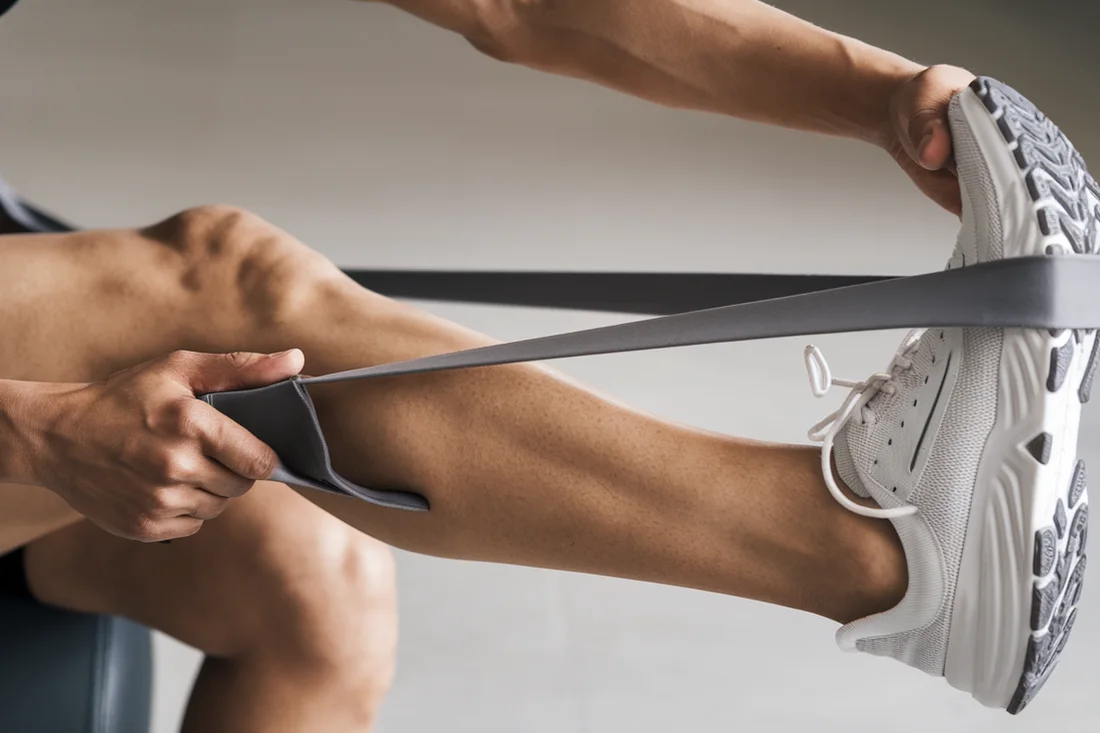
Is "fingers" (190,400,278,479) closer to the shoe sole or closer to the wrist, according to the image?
the wrist

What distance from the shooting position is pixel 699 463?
0.46 m

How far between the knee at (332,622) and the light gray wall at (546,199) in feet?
1.27

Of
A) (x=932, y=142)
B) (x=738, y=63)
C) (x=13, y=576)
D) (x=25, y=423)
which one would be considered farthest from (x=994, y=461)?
(x=13, y=576)

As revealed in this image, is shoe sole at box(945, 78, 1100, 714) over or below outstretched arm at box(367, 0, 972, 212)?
below

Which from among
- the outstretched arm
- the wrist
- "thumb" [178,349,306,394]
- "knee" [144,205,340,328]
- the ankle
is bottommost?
the ankle

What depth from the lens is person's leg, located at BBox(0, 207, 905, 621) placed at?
1.47 feet

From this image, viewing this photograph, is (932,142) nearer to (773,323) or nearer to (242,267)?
(773,323)

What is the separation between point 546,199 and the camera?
1.39 metres

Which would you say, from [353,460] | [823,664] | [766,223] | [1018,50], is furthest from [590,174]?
[353,460]

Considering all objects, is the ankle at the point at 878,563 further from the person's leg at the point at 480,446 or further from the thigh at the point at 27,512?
the thigh at the point at 27,512

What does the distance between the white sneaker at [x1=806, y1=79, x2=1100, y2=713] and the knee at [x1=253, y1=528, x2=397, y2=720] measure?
362mm

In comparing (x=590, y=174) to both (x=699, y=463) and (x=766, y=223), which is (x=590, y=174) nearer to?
(x=766, y=223)

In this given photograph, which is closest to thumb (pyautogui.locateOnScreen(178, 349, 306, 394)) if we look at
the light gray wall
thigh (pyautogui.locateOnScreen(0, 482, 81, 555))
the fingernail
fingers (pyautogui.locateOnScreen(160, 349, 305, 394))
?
fingers (pyautogui.locateOnScreen(160, 349, 305, 394))

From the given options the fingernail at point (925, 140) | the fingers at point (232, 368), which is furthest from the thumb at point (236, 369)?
the fingernail at point (925, 140)
